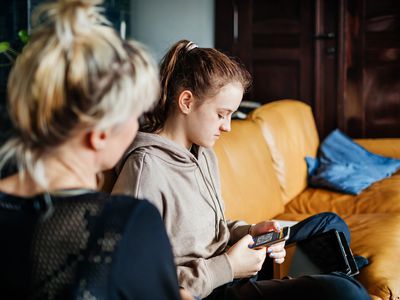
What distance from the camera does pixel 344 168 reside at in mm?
3693

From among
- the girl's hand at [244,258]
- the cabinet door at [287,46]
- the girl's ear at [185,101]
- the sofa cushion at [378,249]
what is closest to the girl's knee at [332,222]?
the sofa cushion at [378,249]

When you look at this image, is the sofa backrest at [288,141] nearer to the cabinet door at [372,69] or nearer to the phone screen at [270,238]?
the cabinet door at [372,69]

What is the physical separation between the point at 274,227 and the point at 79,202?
0.96 meters

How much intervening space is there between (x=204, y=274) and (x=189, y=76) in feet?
1.72

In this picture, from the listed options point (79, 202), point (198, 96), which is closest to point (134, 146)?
point (198, 96)

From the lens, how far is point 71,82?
1065 millimetres

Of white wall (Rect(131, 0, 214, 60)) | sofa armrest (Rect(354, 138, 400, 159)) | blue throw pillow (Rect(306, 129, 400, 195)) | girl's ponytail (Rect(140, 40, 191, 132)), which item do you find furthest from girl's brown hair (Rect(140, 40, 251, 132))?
white wall (Rect(131, 0, 214, 60))

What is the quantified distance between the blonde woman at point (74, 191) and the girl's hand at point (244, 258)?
0.66 m

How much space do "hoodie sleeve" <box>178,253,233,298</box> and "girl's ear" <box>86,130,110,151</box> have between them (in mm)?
643

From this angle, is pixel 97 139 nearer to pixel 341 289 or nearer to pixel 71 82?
pixel 71 82

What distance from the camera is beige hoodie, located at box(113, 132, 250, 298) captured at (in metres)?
1.73

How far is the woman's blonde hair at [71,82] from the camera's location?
1.07 metres

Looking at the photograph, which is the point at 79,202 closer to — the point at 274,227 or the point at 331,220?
the point at 274,227

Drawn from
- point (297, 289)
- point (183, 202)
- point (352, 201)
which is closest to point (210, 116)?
point (183, 202)
